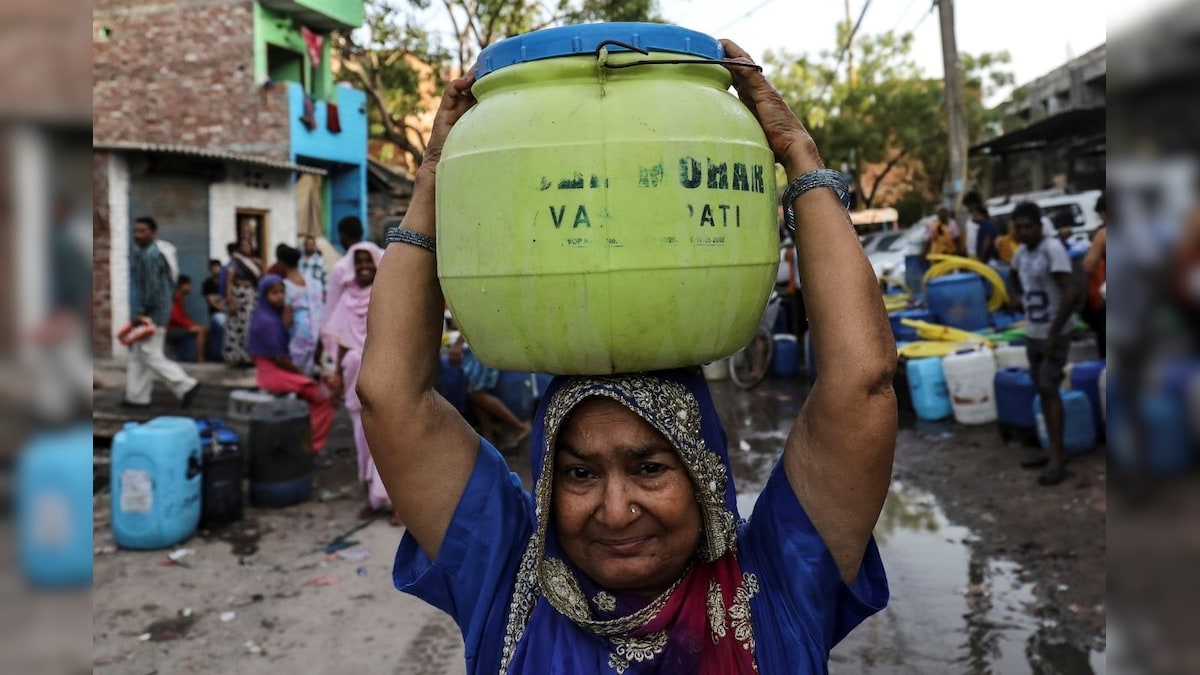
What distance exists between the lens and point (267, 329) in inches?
276

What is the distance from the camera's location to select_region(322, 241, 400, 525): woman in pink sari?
19.8ft

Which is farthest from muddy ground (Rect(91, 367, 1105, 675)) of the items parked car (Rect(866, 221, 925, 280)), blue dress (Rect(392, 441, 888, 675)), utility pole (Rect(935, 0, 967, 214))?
parked car (Rect(866, 221, 925, 280))

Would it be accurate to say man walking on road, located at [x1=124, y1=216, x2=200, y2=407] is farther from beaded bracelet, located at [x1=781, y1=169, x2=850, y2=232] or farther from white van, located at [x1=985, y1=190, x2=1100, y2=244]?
white van, located at [x1=985, y1=190, x2=1100, y2=244]

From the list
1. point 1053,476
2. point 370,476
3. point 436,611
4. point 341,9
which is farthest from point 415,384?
point 341,9

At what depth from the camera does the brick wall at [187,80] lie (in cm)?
1781

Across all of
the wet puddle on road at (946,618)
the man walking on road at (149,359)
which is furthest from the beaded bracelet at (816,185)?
the man walking on road at (149,359)

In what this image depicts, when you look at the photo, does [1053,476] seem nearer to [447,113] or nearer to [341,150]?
[447,113]

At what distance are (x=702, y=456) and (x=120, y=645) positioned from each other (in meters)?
3.90

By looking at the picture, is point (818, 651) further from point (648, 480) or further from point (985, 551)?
point (985, 551)

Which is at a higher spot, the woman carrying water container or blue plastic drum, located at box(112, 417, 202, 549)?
the woman carrying water container

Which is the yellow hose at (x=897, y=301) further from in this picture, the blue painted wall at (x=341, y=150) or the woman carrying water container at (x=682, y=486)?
the blue painted wall at (x=341, y=150)

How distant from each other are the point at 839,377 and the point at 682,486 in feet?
1.07

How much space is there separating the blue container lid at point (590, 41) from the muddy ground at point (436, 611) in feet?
10.6

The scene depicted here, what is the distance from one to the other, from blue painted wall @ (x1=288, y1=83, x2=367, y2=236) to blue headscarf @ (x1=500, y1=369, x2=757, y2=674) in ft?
59.4
